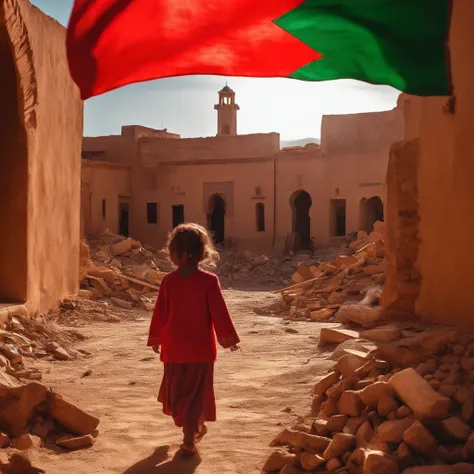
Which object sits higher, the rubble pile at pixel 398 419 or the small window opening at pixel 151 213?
the small window opening at pixel 151 213

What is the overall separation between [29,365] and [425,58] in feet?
15.5

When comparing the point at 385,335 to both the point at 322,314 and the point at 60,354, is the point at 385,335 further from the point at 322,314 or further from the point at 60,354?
the point at 322,314

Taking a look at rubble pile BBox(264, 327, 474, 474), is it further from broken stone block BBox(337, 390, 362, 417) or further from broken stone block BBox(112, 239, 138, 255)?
broken stone block BBox(112, 239, 138, 255)

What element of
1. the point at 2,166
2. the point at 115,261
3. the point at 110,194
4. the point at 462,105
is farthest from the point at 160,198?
the point at 462,105

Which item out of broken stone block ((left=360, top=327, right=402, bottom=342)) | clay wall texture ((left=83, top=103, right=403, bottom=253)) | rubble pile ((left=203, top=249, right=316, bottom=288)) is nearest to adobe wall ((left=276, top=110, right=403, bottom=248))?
clay wall texture ((left=83, top=103, right=403, bottom=253))

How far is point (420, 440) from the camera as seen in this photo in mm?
3021

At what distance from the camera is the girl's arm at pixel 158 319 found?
3902mm

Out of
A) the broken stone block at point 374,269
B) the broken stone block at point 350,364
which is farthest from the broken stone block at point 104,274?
the broken stone block at point 350,364

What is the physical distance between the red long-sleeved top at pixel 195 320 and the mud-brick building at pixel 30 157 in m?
3.71

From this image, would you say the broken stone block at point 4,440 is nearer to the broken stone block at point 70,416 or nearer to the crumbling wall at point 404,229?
the broken stone block at point 70,416

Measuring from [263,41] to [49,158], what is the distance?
5.43 metres

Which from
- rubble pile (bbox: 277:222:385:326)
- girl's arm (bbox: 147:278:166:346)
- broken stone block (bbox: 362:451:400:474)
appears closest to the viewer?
broken stone block (bbox: 362:451:400:474)

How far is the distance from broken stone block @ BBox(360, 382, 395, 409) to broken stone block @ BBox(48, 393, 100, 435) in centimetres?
173

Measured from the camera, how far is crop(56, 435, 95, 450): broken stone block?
400cm
